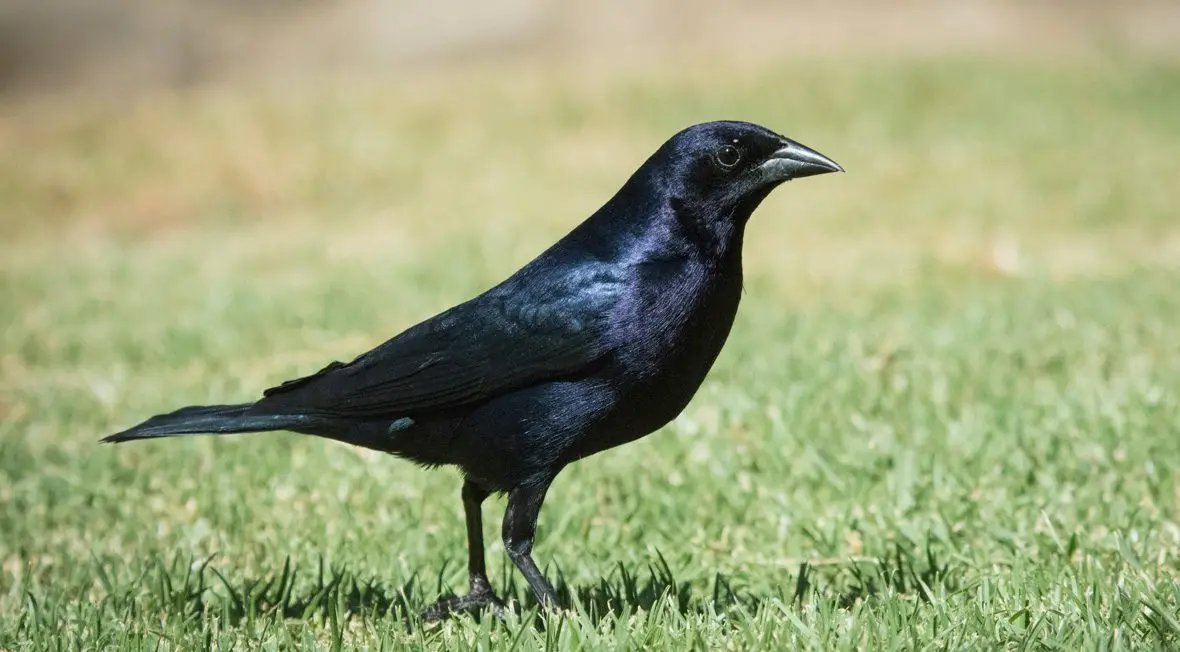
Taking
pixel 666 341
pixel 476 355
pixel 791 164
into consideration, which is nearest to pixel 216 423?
pixel 476 355

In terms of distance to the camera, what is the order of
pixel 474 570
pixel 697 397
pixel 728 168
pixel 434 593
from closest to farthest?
pixel 728 168 → pixel 474 570 → pixel 434 593 → pixel 697 397

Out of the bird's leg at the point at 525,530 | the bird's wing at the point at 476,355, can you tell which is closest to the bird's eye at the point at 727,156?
the bird's wing at the point at 476,355

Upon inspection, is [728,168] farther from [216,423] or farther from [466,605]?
[216,423]

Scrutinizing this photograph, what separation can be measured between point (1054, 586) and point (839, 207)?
7.62 m

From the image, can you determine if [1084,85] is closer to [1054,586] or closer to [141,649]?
[1054,586]

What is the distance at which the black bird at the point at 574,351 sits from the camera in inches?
123

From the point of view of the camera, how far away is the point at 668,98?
1324 centimetres

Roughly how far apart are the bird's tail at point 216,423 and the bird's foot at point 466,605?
566 millimetres

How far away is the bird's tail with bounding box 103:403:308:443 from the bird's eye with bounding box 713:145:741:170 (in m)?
1.19

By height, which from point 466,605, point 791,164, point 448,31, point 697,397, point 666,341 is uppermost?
point 448,31

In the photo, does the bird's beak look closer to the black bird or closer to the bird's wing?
the black bird

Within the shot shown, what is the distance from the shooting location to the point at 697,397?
18.4 feet

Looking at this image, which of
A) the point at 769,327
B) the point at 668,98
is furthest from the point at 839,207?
the point at 769,327

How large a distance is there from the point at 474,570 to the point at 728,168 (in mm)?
1203
